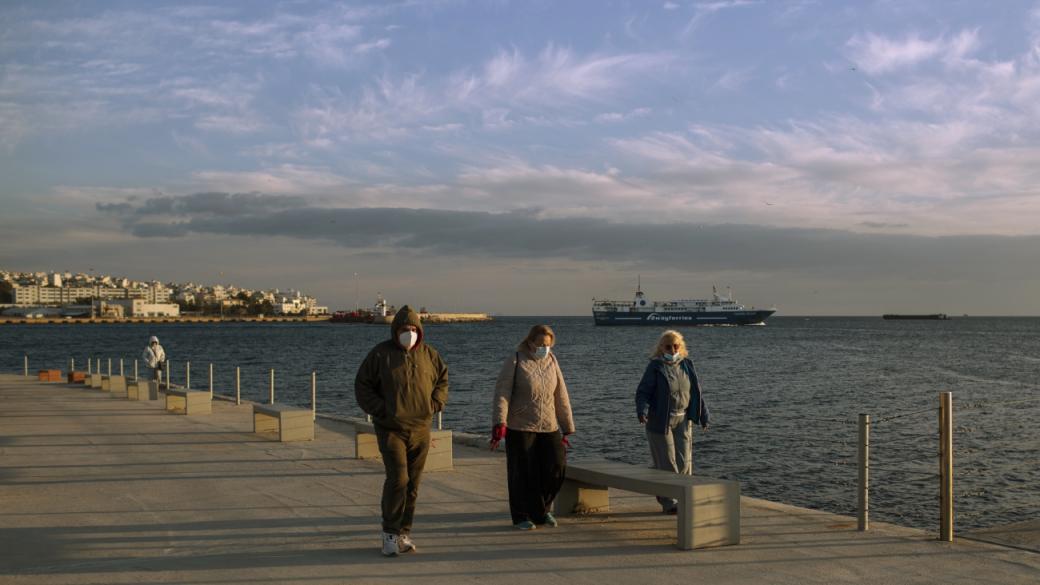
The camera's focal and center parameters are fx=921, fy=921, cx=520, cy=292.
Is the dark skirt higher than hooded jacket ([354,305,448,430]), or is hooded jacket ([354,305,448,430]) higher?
hooded jacket ([354,305,448,430])

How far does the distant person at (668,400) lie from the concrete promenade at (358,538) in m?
0.52

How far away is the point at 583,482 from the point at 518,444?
735mm

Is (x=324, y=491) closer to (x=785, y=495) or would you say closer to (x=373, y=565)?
(x=373, y=565)

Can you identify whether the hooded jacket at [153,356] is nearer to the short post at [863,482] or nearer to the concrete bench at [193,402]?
the concrete bench at [193,402]

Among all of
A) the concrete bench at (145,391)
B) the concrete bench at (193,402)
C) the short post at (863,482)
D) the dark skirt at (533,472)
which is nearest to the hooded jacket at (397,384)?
the dark skirt at (533,472)

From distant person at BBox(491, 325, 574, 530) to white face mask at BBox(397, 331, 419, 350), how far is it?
996 mm

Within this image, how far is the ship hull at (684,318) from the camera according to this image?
469 feet

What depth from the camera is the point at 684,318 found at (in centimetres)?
14350

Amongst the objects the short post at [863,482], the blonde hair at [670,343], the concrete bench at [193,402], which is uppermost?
the blonde hair at [670,343]

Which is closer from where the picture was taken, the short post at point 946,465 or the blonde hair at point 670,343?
the short post at point 946,465

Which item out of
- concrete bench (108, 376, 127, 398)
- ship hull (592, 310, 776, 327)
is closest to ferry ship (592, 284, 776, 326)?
ship hull (592, 310, 776, 327)

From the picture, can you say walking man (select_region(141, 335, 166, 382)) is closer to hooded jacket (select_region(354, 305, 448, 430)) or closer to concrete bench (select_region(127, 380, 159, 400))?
concrete bench (select_region(127, 380, 159, 400))

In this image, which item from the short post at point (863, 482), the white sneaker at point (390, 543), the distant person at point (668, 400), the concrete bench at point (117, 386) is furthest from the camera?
the concrete bench at point (117, 386)

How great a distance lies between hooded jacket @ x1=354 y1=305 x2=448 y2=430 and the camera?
21.3ft
